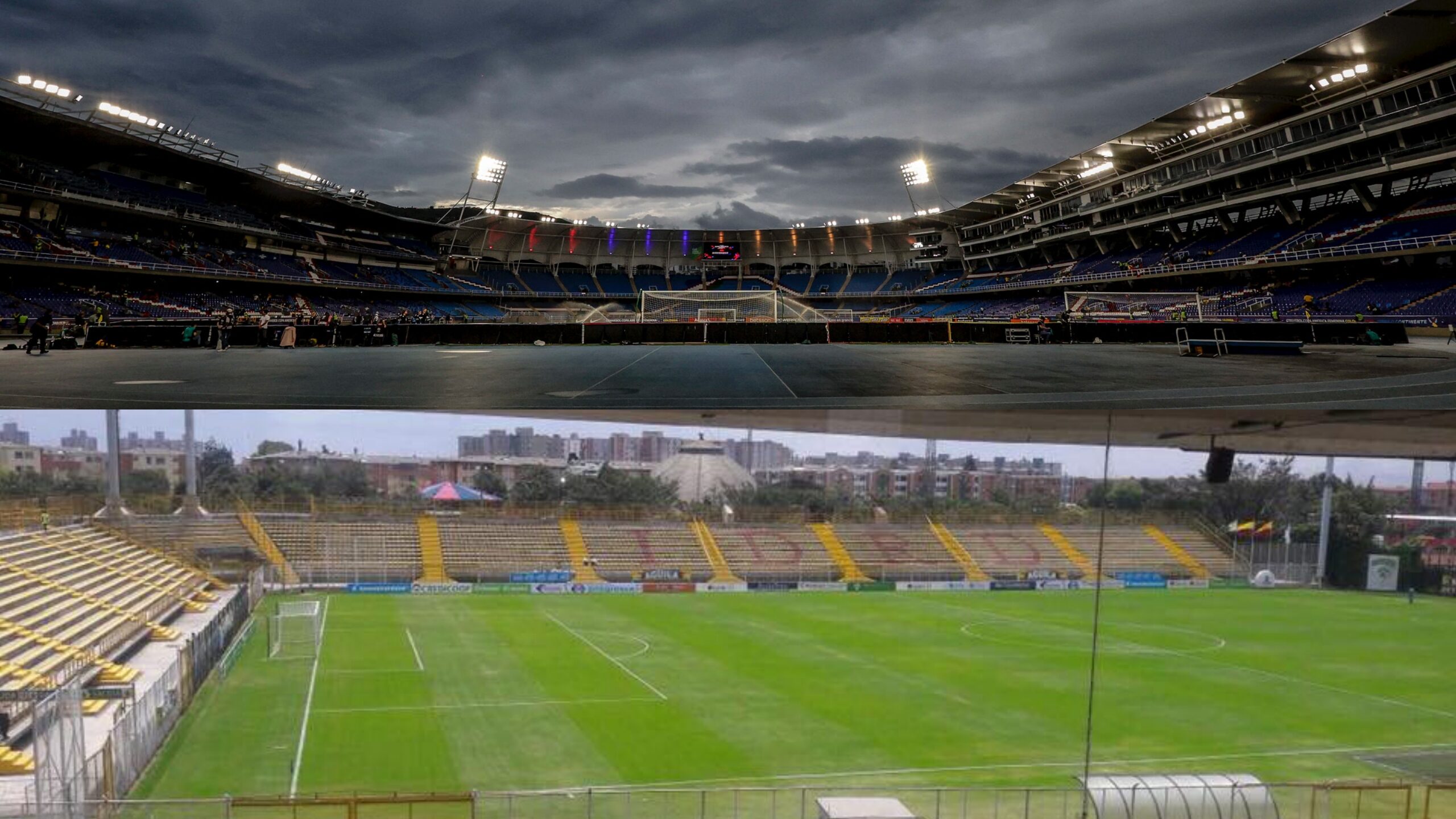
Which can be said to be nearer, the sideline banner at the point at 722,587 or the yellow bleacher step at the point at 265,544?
the yellow bleacher step at the point at 265,544

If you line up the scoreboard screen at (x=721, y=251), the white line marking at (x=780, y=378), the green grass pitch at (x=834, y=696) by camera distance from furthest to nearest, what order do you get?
the scoreboard screen at (x=721, y=251) → the green grass pitch at (x=834, y=696) → the white line marking at (x=780, y=378)

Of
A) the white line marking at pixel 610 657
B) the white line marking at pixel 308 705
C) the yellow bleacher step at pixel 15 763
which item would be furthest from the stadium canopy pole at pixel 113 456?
the white line marking at pixel 610 657

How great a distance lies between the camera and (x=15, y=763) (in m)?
5.51

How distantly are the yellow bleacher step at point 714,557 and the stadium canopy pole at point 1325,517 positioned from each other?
419cm

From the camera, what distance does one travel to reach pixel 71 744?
201 inches

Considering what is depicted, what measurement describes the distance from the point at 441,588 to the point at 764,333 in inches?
639

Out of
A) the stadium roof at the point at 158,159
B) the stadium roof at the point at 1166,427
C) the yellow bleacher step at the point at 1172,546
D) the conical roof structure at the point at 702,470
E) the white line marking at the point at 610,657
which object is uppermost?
the stadium roof at the point at 158,159

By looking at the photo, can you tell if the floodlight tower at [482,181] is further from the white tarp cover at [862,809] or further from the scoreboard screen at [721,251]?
the white tarp cover at [862,809]

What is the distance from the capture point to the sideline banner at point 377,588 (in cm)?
748

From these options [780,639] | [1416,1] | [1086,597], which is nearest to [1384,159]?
[1416,1]

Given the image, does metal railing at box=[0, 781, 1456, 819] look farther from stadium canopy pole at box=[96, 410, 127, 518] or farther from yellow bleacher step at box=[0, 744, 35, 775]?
stadium canopy pole at box=[96, 410, 127, 518]

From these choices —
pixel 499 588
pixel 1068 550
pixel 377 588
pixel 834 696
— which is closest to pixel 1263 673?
pixel 834 696

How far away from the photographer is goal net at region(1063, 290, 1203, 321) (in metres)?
25.0

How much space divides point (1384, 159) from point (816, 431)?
92.0 feet
